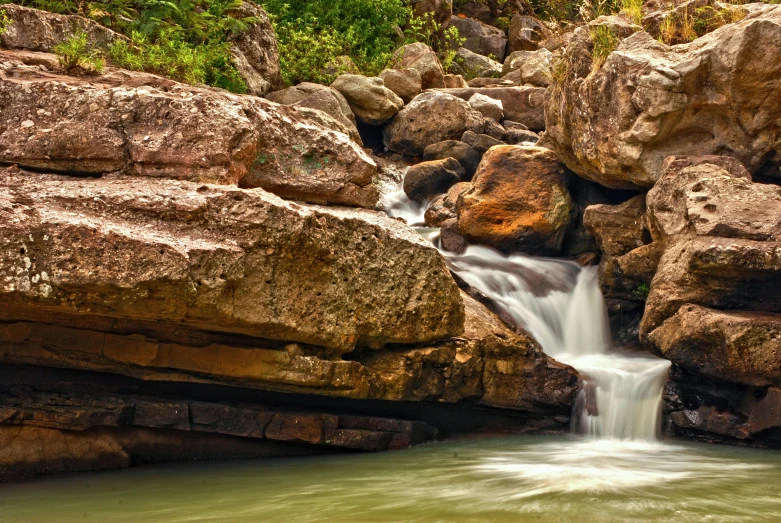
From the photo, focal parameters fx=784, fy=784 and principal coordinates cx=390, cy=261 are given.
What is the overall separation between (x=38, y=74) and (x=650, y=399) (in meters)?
7.27

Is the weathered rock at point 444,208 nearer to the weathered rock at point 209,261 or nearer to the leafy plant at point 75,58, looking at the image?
the weathered rock at point 209,261

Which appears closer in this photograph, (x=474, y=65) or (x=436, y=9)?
(x=474, y=65)

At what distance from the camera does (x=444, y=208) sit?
13.6 metres

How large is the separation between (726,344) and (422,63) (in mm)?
13007

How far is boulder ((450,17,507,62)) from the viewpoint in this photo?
81.1 ft

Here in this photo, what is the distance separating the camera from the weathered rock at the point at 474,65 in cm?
2262

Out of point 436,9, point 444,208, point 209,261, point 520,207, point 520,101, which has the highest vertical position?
point 436,9

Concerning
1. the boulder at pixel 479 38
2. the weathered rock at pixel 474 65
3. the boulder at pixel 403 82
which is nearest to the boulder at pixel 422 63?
the boulder at pixel 403 82

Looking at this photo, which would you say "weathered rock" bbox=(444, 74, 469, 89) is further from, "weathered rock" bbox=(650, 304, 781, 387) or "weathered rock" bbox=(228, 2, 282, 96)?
"weathered rock" bbox=(650, 304, 781, 387)

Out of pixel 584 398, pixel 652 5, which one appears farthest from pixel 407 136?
pixel 584 398

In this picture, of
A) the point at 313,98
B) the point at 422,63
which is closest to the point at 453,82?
the point at 422,63

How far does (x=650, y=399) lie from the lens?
884 cm

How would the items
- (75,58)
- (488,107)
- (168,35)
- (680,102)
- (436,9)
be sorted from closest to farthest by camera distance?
1. (75,58)
2. (680,102)
3. (168,35)
4. (488,107)
5. (436,9)

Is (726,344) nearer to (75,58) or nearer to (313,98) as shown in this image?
(75,58)
